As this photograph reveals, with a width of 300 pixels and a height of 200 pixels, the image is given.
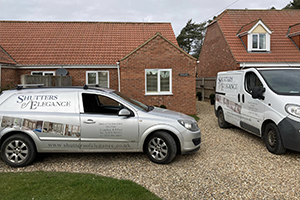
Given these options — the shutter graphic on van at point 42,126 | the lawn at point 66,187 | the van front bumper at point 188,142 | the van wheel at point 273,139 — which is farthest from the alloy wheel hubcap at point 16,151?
the van wheel at point 273,139

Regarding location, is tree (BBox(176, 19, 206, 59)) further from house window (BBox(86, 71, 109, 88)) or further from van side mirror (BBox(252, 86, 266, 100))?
van side mirror (BBox(252, 86, 266, 100))

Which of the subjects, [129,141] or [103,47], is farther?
[103,47]

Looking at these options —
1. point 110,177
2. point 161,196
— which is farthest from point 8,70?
point 161,196

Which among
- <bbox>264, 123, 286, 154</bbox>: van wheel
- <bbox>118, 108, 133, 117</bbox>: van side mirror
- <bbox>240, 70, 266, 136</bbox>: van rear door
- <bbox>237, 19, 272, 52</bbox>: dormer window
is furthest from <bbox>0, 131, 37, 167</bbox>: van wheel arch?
<bbox>237, 19, 272, 52</bbox>: dormer window

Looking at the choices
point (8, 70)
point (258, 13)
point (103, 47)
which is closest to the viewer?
point (8, 70)

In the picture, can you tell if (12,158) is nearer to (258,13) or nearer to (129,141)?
(129,141)

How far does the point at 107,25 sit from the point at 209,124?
444 inches

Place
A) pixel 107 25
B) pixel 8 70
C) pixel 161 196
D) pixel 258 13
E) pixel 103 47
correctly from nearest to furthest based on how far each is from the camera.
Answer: pixel 161 196
pixel 8 70
pixel 103 47
pixel 107 25
pixel 258 13

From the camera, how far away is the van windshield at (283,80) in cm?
583

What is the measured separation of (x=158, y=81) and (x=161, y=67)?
0.78m

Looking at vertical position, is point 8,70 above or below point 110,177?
above

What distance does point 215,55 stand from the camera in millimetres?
18625

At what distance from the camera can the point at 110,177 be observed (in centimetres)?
442

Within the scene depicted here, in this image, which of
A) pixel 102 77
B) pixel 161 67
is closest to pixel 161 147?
pixel 161 67
